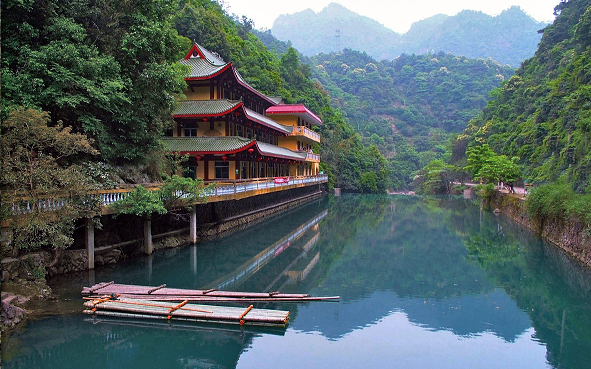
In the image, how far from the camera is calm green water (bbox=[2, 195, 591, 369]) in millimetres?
9828

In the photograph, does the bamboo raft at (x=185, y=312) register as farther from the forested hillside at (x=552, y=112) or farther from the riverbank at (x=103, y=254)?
the forested hillside at (x=552, y=112)

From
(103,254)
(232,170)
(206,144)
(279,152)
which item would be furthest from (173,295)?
(279,152)

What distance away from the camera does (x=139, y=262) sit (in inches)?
657

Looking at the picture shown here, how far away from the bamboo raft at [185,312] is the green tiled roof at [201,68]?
766 inches

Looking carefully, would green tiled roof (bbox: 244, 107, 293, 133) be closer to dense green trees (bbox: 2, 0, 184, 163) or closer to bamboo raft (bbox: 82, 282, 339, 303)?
dense green trees (bbox: 2, 0, 184, 163)

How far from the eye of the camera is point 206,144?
87.1 ft

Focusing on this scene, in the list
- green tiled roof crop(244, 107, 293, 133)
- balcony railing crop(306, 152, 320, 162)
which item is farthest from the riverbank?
balcony railing crop(306, 152, 320, 162)

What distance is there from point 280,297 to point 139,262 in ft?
22.5

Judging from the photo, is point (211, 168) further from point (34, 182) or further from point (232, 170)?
point (34, 182)

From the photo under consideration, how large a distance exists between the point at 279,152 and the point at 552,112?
24530 mm

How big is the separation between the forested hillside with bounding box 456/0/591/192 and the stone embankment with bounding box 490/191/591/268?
206 centimetres

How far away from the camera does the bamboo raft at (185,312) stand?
10.8 m

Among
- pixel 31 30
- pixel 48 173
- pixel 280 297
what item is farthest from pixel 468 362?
pixel 31 30

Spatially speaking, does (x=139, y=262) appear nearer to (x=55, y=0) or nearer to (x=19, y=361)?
(x=19, y=361)
